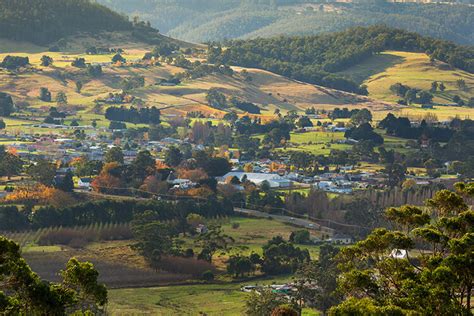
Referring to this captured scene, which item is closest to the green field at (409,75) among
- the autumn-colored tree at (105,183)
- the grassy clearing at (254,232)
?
the autumn-colored tree at (105,183)

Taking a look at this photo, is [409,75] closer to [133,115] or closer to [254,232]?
[133,115]

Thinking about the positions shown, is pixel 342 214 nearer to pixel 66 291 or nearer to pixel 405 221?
pixel 405 221

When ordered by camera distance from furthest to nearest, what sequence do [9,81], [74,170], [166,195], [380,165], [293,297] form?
[9,81]
[380,165]
[74,170]
[166,195]
[293,297]

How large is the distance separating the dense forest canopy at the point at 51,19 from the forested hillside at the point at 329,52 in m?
19.7

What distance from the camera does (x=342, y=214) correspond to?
75562 millimetres

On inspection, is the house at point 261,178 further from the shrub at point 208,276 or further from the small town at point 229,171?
the shrub at point 208,276

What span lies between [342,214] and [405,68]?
331 ft

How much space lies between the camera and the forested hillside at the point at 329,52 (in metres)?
174

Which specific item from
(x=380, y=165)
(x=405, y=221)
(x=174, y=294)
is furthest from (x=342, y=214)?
(x=405, y=221)

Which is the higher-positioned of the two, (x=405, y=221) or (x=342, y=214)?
(x=405, y=221)

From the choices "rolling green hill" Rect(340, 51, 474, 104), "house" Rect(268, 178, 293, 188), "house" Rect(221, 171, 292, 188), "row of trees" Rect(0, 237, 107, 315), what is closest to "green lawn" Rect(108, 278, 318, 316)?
"row of trees" Rect(0, 237, 107, 315)

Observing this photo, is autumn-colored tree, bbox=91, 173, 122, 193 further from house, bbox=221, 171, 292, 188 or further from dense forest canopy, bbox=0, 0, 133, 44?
dense forest canopy, bbox=0, 0, 133, 44

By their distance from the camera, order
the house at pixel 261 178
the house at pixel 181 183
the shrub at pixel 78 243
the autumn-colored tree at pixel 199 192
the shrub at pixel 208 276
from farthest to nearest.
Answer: the house at pixel 261 178, the house at pixel 181 183, the autumn-colored tree at pixel 199 192, the shrub at pixel 78 243, the shrub at pixel 208 276

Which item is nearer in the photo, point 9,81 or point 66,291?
point 66,291
